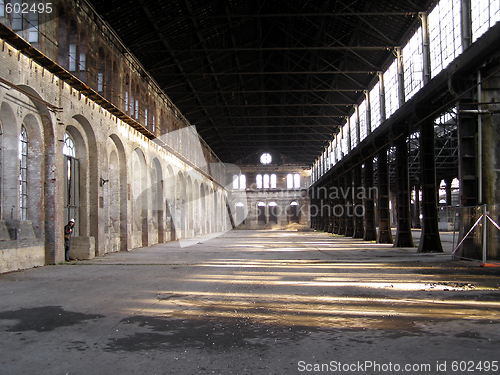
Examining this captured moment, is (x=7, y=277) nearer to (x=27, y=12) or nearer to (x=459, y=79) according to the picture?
(x=27, y=12)

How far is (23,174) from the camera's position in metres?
12.4

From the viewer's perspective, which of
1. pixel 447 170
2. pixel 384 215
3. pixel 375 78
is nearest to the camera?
pixel 384 215

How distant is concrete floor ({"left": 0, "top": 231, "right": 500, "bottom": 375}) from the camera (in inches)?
149

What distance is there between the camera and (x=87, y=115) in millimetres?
15578

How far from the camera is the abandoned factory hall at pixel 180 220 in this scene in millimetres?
4301

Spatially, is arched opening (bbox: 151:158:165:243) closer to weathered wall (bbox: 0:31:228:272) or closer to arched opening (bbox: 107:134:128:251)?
weathered wall (bbox: 0:31:228:272)

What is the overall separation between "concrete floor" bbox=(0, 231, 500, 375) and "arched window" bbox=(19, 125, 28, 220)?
11.0ft

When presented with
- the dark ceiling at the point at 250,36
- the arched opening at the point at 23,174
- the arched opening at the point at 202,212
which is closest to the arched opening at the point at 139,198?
the dark ceiling at the point at 250,36

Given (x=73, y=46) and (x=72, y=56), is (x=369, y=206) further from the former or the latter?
(x=73, y=46)

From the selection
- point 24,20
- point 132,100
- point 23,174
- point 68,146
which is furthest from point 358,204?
point 24,20

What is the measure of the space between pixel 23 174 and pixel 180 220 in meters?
19.2

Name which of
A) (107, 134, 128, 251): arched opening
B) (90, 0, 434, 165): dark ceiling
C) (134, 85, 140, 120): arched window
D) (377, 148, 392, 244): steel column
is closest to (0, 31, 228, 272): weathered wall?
(107, 134, 128, 251): arched opening

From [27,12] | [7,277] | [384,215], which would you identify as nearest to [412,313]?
[7,277]

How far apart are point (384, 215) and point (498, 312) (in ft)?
57.7
